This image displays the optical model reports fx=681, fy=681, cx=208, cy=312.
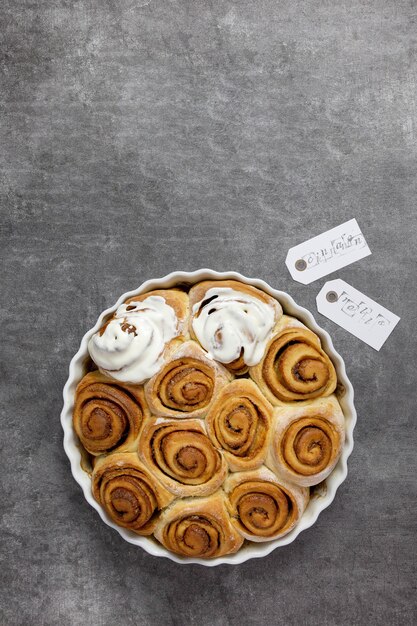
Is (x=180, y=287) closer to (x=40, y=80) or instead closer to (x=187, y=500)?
(x=187, y=500)

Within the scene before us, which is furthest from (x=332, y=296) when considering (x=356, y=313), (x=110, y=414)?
(x=110, y=414)

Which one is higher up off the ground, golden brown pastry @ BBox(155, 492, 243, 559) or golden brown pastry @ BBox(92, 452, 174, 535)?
golden brown pastry @ BBox(92, 452, 174, 535)

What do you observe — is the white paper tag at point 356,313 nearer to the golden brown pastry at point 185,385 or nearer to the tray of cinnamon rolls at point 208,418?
the tray of cinnamon rolls at point 208,418

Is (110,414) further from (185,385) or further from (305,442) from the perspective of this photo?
(305,442)

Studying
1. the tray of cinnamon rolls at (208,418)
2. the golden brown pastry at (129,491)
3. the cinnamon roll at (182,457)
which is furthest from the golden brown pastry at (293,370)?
the golden brown pastry at (129,491)

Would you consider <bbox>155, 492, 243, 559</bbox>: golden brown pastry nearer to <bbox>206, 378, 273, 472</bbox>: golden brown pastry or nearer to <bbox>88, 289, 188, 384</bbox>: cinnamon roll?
<bbox>206, 378, 273, 472</bbox>: golden brown pastry

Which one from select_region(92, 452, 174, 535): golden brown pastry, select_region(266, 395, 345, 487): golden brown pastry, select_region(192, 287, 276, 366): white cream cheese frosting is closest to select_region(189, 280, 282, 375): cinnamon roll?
select_region(192, 287, 276, 366): white cream cheese frosting
